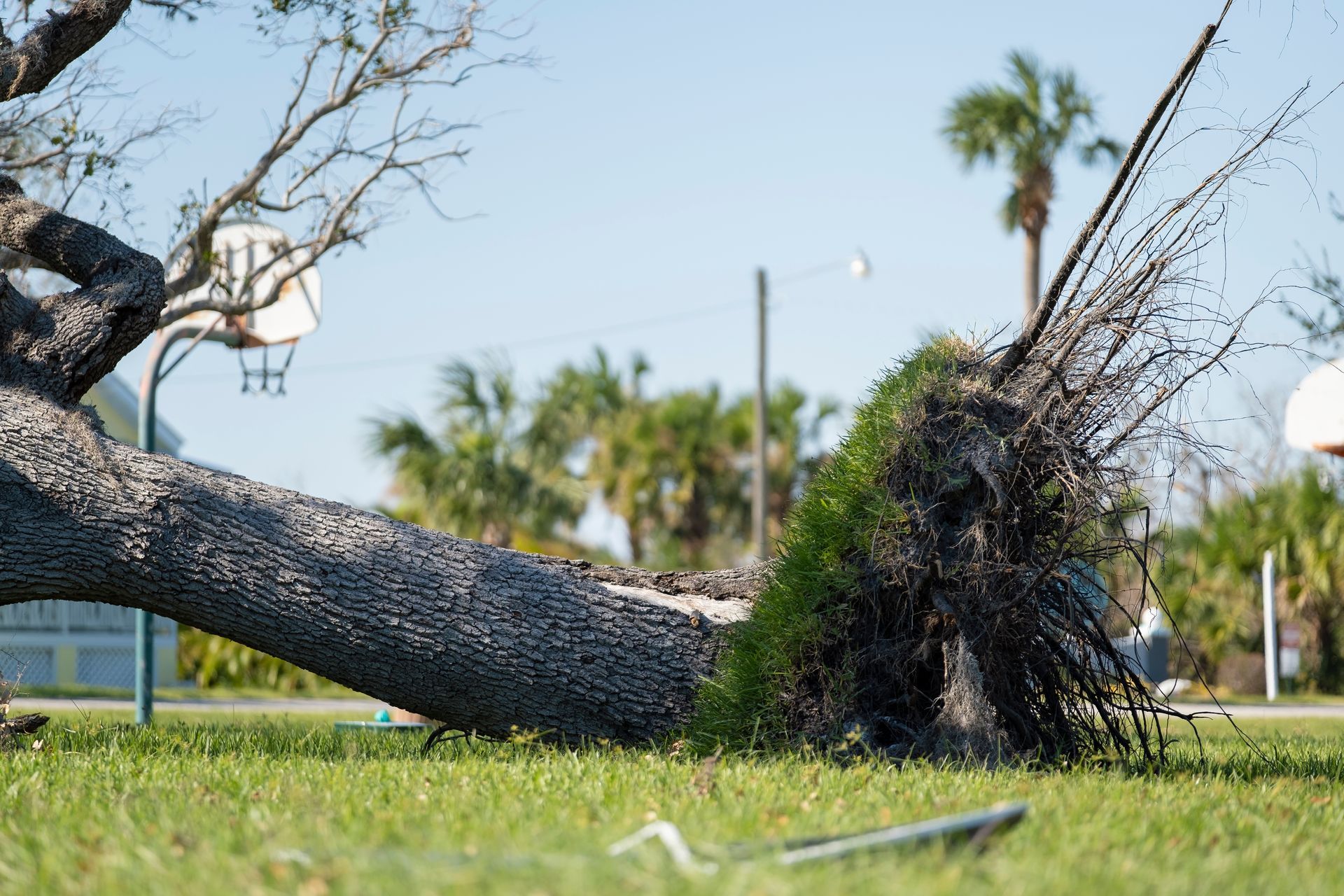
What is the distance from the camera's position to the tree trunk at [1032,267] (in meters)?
22.9

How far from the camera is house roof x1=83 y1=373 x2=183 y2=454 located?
71.7ft

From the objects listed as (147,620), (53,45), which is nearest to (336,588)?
(53,45)

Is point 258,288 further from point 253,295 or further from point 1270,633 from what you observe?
point 1270,633

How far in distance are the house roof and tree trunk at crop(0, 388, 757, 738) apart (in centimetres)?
1687

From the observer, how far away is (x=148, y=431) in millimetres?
9789

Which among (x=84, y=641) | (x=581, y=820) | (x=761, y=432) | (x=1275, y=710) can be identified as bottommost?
(x=1275, y=710)

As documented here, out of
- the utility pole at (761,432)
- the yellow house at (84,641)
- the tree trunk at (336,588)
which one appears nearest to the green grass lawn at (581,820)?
the tree trunk at (336,588)

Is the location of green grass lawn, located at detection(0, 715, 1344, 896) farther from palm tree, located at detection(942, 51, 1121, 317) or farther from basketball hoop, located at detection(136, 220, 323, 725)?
palm tree, located at detection(942, 51, 1121, 317)

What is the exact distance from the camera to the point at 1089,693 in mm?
5711

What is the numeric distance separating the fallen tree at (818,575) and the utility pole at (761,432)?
13.4m

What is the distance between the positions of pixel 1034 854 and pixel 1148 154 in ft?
11.7

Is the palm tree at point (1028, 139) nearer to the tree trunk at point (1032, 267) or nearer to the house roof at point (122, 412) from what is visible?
the tree trunk at point (1032, 267)

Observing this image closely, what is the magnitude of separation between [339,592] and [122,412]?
18913mm

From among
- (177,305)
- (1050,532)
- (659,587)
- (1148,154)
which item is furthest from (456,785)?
(177,305)
